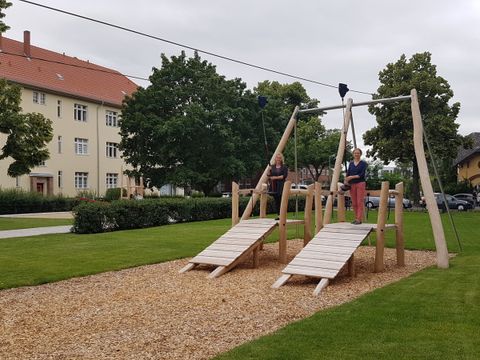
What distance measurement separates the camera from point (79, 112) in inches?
1791

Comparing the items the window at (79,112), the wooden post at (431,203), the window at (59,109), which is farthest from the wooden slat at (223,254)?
the window at (79,112)

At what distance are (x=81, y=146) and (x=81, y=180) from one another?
9.29 feet

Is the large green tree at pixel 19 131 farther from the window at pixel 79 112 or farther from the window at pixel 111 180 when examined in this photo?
the window at pixel 111 180

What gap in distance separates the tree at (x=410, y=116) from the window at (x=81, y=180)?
23.2 metres

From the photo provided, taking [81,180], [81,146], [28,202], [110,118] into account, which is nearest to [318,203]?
[28,202]

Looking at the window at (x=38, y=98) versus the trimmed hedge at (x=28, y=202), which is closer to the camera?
the trimmed hedge at (x=28, y=202)

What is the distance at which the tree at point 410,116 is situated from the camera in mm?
37344

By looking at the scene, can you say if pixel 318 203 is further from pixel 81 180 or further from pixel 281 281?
pixel 81 180

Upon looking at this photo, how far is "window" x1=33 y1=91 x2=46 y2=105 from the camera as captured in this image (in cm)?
4128

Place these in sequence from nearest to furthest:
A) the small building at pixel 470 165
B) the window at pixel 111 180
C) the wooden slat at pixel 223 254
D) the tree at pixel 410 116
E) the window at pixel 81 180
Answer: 1. the wooden slat at pixel 223 254
2. the tree at pixel 410 116
3. the window at pixel 81 180
4. the window at pixel 111 180
5. the small building at pixel 470 165

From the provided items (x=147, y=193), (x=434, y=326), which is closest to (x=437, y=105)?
(x=147, y=193)

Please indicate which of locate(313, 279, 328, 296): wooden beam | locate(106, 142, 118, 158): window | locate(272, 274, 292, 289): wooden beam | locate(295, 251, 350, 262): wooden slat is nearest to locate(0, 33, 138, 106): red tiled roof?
locate(106, 142, 118, 158): window

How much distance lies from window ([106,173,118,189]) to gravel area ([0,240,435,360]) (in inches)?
1506

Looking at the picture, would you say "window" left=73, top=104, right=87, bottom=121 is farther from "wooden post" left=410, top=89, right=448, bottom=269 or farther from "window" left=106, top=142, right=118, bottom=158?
"wooden post" left=410, top=89, right=448, bottom=269
